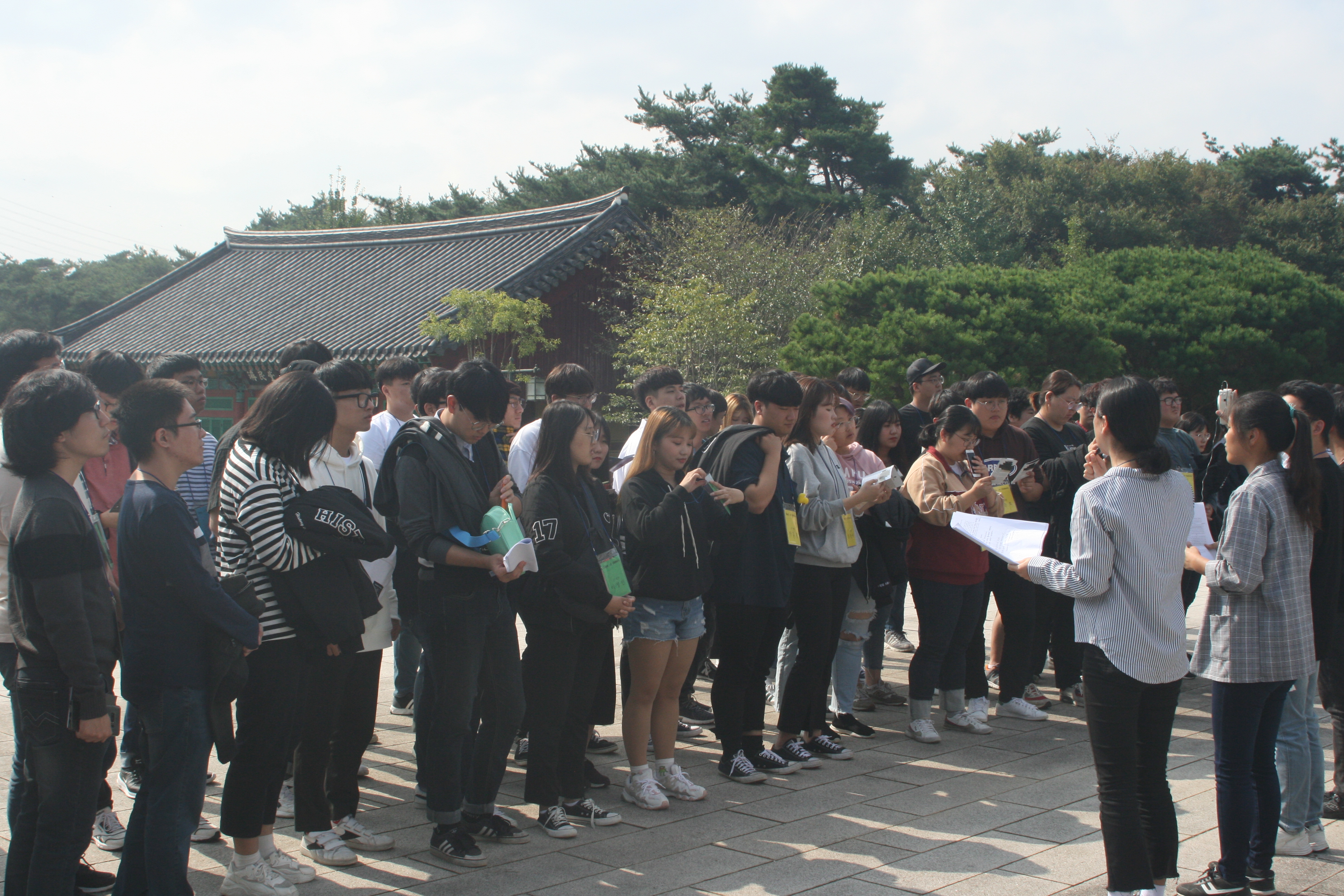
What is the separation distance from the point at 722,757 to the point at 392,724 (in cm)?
182

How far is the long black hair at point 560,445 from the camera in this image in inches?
158

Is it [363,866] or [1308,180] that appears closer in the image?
[363,866]

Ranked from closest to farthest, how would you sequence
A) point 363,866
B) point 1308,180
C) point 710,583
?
point 363,866 → point 710,583 → point 1308,180

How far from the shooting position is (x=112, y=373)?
4.33 m

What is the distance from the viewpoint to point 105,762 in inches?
123

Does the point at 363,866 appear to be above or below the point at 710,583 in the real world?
below

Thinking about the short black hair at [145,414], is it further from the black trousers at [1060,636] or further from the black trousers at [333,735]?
the black trousers at [1060,636]

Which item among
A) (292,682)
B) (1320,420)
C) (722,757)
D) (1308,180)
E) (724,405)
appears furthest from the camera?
(1308,180)

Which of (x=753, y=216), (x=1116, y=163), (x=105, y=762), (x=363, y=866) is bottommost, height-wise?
(x=363, y=866)

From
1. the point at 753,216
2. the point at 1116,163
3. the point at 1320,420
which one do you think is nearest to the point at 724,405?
the point at 1320,420

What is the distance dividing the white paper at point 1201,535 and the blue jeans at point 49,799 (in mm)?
3529

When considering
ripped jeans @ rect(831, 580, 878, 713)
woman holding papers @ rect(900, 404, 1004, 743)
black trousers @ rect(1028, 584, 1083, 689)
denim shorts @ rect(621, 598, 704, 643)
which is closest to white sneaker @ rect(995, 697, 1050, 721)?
black trousers @ rect(1028, 584, 1083, 689)

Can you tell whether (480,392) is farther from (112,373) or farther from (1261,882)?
(1261,882)

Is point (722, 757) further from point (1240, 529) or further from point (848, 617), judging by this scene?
point (1240, 529)
